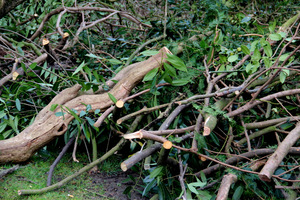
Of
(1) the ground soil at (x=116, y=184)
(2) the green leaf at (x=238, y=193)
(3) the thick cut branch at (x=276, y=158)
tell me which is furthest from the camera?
(1) the ground soil at (x=116, y=184)

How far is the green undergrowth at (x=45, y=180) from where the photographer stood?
2.12 m

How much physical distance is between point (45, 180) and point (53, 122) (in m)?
0.47

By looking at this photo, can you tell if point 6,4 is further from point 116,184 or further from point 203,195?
point 203,195

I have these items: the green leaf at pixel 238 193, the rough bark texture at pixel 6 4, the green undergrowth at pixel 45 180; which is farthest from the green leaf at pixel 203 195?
the rough bark texture at pixel 6 4

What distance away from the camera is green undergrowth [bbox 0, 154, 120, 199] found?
212 cm

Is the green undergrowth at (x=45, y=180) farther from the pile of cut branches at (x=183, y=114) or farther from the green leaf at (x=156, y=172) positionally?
the green leaf at (x=156, y=172)

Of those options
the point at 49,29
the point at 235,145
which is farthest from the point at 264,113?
the point at 49,29

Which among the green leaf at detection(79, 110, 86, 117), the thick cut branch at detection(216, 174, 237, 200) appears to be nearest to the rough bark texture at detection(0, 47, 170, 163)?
the green leaf at detection(79, 110, 86, 117)

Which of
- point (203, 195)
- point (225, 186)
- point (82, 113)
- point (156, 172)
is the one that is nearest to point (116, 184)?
point (156, 172)

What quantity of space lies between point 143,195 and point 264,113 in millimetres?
1309

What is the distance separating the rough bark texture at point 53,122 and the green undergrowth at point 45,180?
0.50 ft

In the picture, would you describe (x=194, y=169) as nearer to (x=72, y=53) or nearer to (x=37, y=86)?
(x=37, y=86)

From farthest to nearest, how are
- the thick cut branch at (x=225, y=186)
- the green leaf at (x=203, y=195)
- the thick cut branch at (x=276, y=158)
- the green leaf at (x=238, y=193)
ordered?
the green leaf at (x=238, y=193), the green leaf at (x=203, y=195), the thick cut branch at (x=225, y=186), the thick cut branch at (x=276, y=158)

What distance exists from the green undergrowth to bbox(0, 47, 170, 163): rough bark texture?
0.50ft
